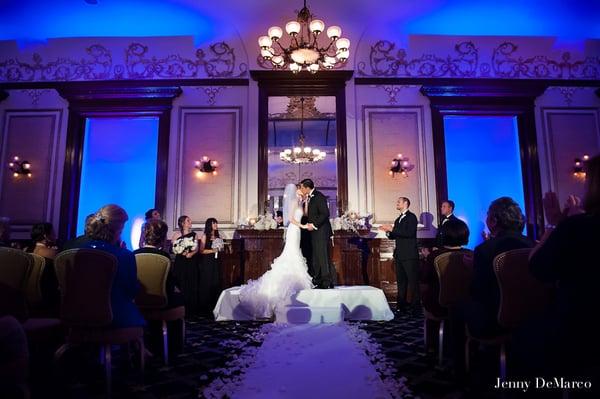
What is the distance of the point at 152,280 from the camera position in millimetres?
3078

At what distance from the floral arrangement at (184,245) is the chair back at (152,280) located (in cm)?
231

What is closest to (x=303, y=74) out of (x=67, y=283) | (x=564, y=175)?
(x=564, y=175)

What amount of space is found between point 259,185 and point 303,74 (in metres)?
2.37

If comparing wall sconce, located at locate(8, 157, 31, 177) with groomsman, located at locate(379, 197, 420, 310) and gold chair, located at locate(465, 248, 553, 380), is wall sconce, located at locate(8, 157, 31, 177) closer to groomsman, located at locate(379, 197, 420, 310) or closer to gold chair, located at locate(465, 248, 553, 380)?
groomsman, located at locate(379, 197, 420, 310)

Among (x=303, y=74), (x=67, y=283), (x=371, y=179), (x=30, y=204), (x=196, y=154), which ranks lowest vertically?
(x=67, y=283)

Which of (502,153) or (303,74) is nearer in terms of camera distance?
(303,74)

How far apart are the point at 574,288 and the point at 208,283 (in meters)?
4.83

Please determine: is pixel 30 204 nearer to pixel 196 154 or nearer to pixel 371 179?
pixel 196 154

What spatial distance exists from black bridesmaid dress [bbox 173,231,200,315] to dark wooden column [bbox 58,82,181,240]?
8.37ft

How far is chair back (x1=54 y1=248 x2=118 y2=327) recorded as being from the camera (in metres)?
2.37

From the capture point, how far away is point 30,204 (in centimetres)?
732

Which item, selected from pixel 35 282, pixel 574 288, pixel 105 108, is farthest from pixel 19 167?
pixel 574 288

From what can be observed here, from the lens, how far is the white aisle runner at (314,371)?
2295 millimetres

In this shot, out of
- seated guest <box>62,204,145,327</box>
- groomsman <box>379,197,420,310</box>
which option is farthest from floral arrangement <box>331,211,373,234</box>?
seated guest <box>62,204,145,327</box>
